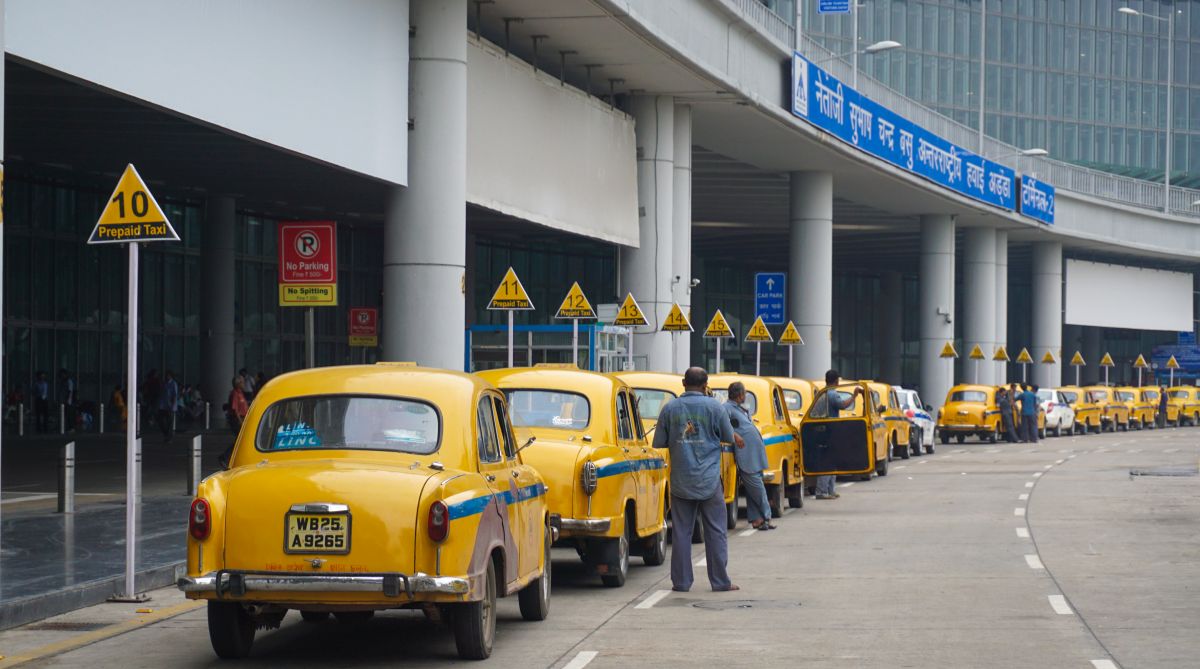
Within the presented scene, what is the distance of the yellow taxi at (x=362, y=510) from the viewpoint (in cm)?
989

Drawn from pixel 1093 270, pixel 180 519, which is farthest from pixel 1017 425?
pixel 180 519

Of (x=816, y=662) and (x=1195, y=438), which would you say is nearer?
(x=816, y=662)

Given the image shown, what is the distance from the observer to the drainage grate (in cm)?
1211

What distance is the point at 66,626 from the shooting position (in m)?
12.3

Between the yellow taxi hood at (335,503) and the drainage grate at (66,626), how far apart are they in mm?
2732

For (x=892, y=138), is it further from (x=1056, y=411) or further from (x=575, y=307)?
(x=575, y=307)

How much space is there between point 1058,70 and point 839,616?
3756 inches

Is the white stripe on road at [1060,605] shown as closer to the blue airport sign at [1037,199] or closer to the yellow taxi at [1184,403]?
the blue airport sign at [1037,199]

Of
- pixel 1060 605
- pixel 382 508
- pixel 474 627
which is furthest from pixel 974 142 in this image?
pixel 382 508

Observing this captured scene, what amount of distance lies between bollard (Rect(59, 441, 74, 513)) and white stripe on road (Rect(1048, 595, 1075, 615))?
11308 millimetres

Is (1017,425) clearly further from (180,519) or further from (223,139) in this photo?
(180,519)

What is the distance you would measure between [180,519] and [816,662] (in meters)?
10.8

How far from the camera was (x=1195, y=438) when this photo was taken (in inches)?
2240

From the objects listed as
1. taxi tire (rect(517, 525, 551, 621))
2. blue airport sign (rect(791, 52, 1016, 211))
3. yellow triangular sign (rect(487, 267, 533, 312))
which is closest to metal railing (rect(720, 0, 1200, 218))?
blue airport sign (rect(791, 52, 1016, 211))
